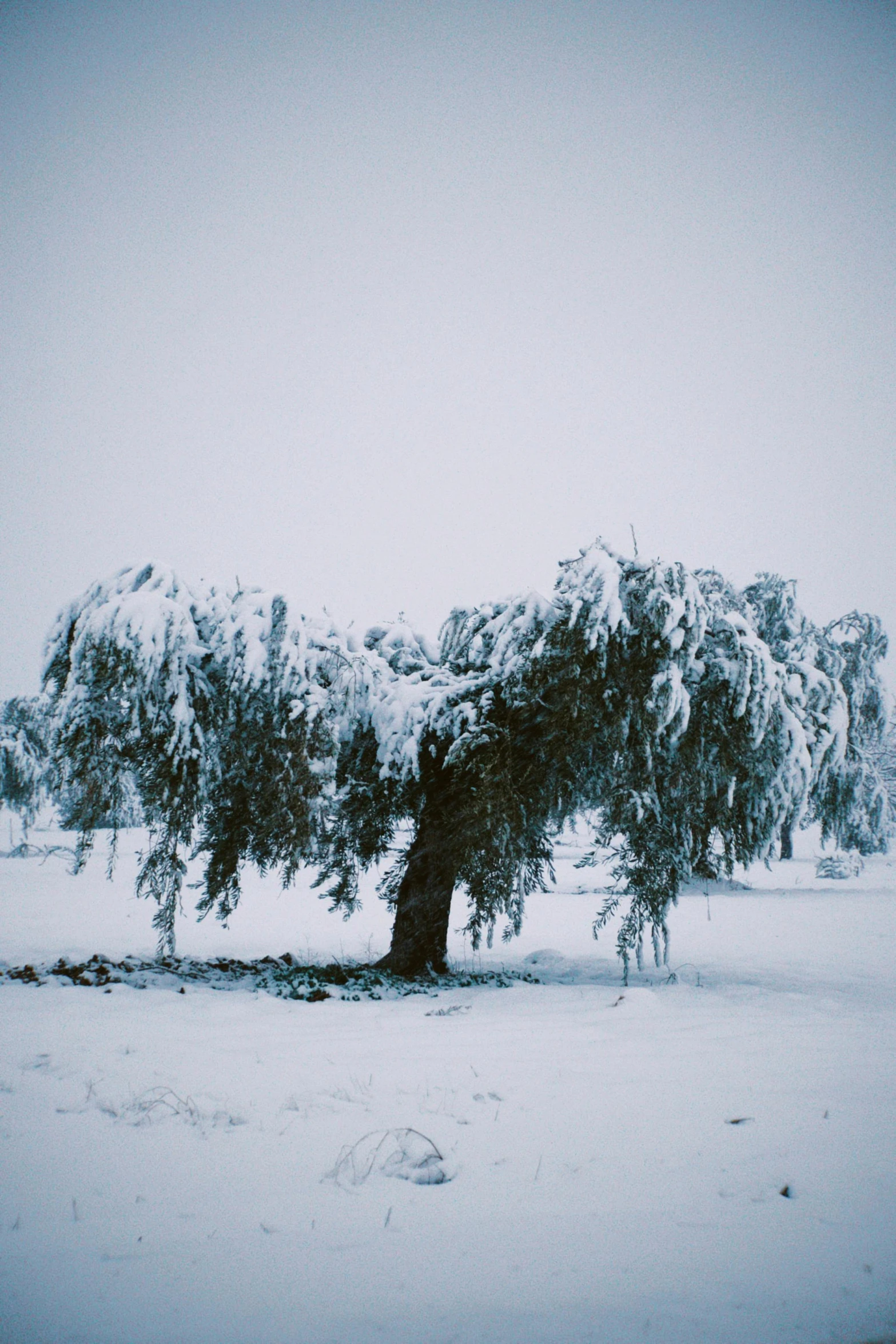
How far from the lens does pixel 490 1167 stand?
9.27 feet

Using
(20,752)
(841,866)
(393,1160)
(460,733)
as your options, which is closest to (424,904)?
(460,733)

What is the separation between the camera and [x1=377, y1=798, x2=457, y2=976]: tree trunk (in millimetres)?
7227

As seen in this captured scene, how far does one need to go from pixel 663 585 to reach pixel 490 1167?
472 centimetres

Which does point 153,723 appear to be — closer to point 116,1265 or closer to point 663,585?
point 116,1265

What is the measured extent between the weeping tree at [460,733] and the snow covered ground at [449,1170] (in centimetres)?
147

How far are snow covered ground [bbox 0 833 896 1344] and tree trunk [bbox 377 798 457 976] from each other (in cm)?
142

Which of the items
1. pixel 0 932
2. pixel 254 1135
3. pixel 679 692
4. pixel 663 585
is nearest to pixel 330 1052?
pixel 254 1135

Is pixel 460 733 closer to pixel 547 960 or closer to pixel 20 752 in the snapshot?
pixel 547 960

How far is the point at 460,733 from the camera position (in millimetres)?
6414

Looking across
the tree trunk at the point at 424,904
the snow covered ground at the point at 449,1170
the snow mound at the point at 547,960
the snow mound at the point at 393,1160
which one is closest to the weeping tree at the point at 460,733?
the tree trunk at the point at 424,904

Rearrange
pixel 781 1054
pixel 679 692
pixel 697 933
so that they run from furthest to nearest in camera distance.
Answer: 1. pixel 697 933
2. pixel 679 692
3. pixel 781 1054

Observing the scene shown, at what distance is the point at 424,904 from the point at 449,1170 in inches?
182

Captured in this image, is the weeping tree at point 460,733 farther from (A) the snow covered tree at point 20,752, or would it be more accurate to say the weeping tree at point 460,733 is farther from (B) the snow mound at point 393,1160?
(A) the snow covered tree at point 20,752

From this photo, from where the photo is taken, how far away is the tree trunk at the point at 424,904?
7.23 m
